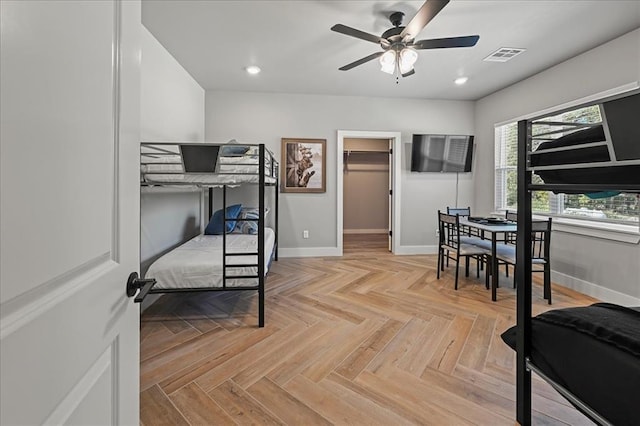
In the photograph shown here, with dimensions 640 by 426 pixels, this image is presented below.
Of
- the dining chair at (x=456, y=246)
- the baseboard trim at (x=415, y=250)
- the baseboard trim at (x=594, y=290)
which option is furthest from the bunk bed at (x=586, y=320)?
the baseboard trim at (x=415, y=250)

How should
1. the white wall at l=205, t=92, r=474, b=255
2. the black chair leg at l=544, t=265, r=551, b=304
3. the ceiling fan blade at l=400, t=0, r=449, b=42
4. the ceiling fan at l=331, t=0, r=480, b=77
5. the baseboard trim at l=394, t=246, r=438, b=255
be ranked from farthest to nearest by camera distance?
the baseboard trim at l=394, t=246, r=438, b=255, the white wall at l=205, t=92, r=474, b=255, the black chair leg at l=544, t=265, r=551, b=304, the ceiling fan at l=331, t=0, r=480, b=77, the ceiling fan blade at l=400, t=0, r=449, b=42

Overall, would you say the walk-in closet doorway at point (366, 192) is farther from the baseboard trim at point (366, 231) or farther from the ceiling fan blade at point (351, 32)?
the ceiling fan blade at point (351, 32)

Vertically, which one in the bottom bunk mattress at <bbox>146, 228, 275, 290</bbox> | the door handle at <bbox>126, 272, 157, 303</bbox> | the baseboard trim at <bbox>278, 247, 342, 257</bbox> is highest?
the door handle at <bbox>126, 272, 157, 303</bbox>

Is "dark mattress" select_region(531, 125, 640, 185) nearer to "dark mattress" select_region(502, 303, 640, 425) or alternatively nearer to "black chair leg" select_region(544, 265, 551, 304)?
"dark mattress" select_region(502, 303, 640, 425)

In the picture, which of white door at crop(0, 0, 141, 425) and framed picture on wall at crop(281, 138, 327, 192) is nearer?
white door at crop(0, 0, 141, 425)

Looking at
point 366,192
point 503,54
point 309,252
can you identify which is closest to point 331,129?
point 309,252

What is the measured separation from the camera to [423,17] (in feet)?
6.95

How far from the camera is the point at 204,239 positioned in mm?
3553

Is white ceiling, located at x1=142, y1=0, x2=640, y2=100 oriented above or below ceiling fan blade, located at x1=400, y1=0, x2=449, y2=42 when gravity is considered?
above

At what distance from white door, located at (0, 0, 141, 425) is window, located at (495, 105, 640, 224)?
1774mm

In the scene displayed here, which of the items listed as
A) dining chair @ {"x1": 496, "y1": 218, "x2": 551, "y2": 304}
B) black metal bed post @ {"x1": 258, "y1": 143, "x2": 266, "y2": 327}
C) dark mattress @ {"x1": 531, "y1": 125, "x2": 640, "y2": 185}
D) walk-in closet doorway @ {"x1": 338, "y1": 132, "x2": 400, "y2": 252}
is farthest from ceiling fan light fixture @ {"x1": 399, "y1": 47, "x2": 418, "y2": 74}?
walk-in closet doorway @ {"x1": 338, "y1": 132, "x2": 400, "y2": 252}

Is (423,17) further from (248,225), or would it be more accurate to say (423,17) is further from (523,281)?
(248,225)

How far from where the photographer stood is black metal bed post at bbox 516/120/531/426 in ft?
4.37

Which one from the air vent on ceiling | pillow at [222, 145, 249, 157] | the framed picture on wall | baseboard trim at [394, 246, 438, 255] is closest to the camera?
pillow at [222, 145, 249, 157]
